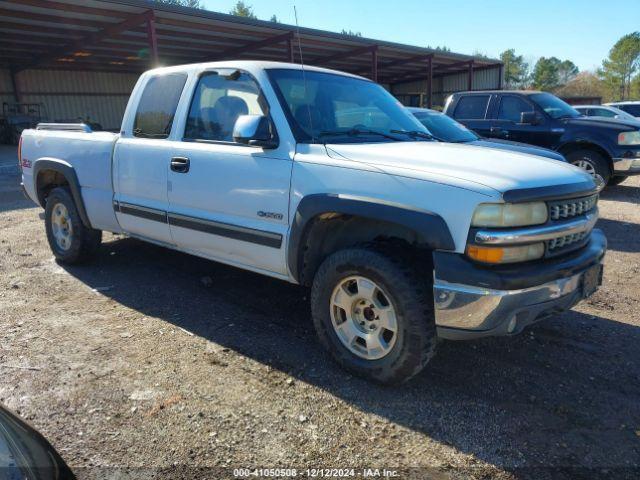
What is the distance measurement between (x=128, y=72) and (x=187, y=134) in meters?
28.0

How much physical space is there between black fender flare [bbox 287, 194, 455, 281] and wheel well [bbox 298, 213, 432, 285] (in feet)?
0.16

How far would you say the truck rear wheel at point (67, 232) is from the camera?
5238mm

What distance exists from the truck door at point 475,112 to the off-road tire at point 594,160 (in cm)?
166

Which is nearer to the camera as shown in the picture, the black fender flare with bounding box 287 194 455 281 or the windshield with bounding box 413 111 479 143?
the black fender flare with bounding box 287 194 455 281

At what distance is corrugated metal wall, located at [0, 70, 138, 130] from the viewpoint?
25.4 metres

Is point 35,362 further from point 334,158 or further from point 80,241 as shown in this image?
point 334,158

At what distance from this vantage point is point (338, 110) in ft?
12.6

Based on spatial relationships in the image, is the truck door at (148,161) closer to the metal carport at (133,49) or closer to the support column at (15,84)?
the metal carport at (133,49)

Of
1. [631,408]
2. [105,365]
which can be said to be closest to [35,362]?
[105,365]

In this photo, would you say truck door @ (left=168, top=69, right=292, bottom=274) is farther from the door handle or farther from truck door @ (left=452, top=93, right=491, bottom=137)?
truck door @ (left=452, top=93, right=491, bottom=137)

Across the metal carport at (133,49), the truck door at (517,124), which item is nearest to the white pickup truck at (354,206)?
the truck door at (517,124)

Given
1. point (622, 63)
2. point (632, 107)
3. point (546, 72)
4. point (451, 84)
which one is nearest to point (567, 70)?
point (546, 72)

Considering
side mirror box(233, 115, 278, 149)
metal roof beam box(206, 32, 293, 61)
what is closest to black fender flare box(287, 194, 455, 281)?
side mirror box(233, 115, 278, 149)

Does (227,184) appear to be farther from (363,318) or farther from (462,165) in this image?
(462,165)
